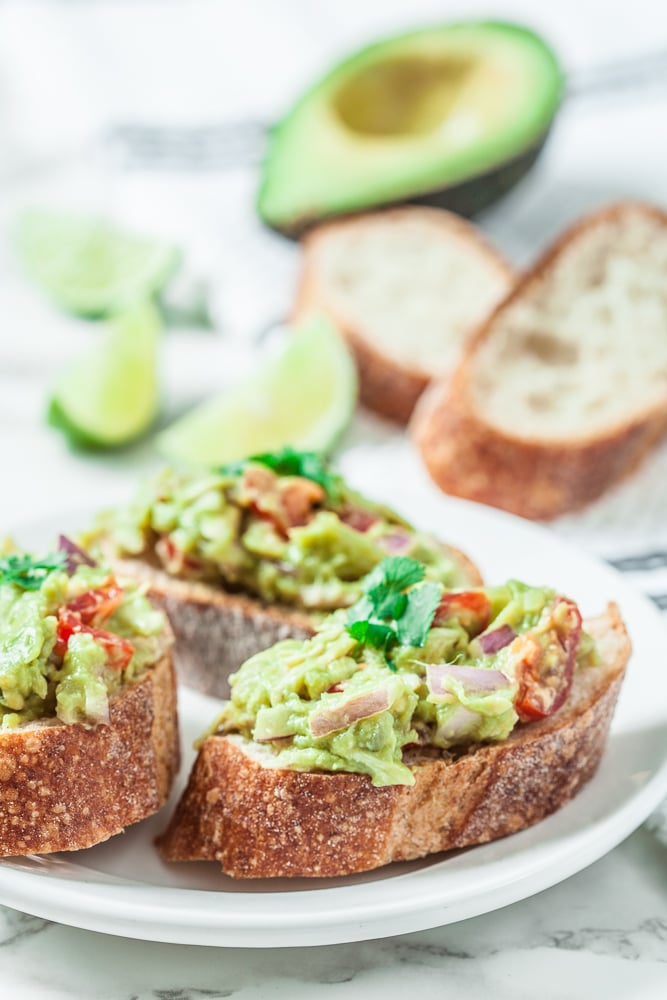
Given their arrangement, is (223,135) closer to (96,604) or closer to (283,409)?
(283,409)

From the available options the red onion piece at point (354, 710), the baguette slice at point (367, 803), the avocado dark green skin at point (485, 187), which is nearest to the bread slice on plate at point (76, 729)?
the baguette slice at point (367, 803)

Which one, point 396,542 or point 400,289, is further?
point 400,289

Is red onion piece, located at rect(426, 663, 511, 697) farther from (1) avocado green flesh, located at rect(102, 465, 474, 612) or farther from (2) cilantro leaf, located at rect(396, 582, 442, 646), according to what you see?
(1) avocado green flesh, located at rect(102, 465, 474, 612)

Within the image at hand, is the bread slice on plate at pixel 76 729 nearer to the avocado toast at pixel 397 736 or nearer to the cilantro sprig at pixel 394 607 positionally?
the avocado toast at pixel 397 736

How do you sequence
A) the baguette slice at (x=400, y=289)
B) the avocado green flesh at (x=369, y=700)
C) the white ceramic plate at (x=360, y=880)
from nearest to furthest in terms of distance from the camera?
the white ceramic plate at (x=360, y=880)
the avocado green flesh at (x=369, y=700)
the baguette slice at (x=400, y=289)

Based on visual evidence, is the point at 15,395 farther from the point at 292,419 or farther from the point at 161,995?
the point at 161,995

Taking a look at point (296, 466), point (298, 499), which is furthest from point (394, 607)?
point (296, 466)
